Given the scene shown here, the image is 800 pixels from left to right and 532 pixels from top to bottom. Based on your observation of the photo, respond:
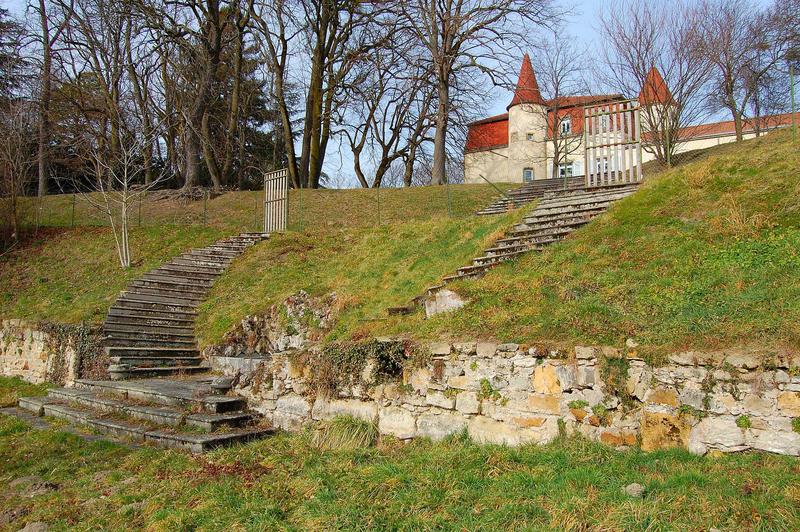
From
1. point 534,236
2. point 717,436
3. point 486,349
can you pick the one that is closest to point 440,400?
point 486,349

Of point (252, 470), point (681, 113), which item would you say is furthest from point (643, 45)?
point (252, 470)

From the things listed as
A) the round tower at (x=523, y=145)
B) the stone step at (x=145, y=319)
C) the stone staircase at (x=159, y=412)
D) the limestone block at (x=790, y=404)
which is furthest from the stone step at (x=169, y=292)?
the round tower at (x=523, y=145)

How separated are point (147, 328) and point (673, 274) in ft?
35.0

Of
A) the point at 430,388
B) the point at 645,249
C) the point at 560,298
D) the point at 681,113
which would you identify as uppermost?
the point at 681,113

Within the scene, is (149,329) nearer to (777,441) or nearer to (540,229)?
(540,229)

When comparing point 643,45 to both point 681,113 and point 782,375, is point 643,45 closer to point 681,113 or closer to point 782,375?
point 681,113

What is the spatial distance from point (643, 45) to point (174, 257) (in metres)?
17.0

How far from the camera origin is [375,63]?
1056 inches

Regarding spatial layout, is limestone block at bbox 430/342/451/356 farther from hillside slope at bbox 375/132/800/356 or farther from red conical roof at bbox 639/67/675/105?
red conical roof at bbox 639/67/675/105

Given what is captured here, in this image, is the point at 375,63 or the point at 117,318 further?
the point at 375,63

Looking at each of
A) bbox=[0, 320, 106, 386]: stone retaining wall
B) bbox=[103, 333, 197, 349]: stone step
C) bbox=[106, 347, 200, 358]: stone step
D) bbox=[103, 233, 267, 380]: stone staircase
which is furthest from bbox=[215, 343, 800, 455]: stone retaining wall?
bbox=[0, 320, 106, 386]: stone retaining wall

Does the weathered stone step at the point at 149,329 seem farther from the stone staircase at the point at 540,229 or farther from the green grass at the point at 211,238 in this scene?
the stone staircase at the point at 540,229

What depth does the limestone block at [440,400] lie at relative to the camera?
6473mm

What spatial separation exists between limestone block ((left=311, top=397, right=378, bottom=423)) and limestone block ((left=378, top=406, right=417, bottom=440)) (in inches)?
4.9
